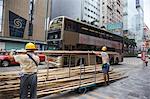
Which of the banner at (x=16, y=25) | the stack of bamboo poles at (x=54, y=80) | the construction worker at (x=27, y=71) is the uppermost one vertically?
the banner at (x=16, y=25)

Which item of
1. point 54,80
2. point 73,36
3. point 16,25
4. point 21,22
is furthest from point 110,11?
point 54,80

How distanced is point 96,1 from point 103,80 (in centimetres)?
5976

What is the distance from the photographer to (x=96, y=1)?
66438 millimetres

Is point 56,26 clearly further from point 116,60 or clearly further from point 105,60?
point 116,60

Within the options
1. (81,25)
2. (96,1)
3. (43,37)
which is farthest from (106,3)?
(81,25)

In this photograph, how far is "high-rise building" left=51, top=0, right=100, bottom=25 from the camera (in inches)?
2354

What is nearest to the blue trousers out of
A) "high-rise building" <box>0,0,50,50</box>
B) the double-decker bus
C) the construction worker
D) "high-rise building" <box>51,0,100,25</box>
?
the construction worker

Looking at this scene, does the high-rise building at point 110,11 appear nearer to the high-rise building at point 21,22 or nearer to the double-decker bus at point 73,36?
the high-rise building at point 21,22

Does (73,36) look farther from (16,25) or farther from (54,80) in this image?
(16,25)

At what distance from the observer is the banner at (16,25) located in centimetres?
3228

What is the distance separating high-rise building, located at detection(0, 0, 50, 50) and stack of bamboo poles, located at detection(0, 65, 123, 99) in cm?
2429

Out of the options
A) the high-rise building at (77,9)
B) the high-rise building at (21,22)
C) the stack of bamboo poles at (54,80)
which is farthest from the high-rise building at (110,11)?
the stack of bamboo poles at (54,80)

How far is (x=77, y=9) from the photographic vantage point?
60625 millimetres

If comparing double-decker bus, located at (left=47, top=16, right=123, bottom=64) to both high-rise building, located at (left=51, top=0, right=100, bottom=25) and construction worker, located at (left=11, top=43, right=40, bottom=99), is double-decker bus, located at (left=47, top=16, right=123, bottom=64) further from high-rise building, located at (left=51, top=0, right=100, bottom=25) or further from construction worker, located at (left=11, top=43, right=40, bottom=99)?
high-rise building, located at (left=51, top=0, right=100, bottom=25)
